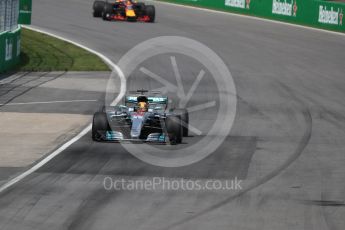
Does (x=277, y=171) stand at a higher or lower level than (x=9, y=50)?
lower

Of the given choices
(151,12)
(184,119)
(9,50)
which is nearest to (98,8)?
(151,12)

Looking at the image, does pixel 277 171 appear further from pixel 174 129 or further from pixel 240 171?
pixel 174 129

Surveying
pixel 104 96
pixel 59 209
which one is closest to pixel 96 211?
pixel 59 209

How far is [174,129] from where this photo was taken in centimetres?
2081

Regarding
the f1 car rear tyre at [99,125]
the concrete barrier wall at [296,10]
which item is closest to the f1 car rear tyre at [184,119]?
the f1 car rear tyre at [99,125]

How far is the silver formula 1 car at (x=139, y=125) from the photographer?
20.8m

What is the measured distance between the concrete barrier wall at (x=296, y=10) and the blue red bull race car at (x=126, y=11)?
775 centimetres

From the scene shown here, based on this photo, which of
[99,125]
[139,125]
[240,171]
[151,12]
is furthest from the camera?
[151,12]

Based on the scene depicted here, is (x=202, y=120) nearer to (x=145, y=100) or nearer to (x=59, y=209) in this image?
(x=145, y=100)

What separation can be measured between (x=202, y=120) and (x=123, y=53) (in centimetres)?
1479

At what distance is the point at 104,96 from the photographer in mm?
29219

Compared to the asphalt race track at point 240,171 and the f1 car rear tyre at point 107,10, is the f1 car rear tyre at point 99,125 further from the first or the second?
the f1 car rear tyre at point 107,10

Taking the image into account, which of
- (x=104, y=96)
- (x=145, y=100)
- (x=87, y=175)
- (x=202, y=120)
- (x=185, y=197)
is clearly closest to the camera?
(x=185, y=197)

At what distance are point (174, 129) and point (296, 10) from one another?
32295mm
